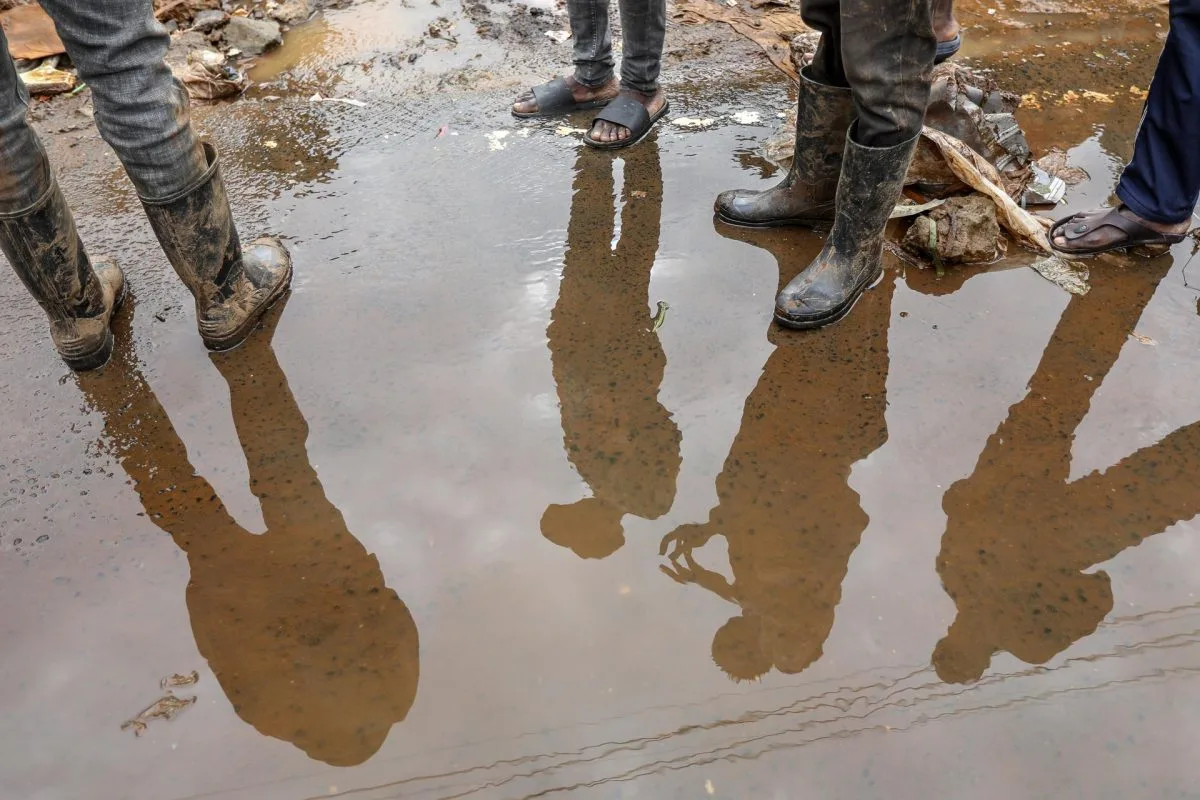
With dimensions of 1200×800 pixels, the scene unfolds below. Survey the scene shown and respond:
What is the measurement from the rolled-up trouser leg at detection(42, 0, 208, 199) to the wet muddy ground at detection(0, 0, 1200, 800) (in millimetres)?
535

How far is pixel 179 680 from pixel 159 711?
0.22 feet

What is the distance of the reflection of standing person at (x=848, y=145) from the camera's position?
6.34 feet

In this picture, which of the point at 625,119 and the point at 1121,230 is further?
the point at 625,119

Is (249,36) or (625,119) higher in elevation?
(249,36)

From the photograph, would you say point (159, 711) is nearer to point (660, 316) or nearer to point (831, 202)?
point (660, 316)

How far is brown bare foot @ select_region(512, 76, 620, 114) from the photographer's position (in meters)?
3.25

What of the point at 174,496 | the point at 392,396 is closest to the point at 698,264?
the point at 392,396

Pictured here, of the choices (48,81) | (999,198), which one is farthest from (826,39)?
(48,81)

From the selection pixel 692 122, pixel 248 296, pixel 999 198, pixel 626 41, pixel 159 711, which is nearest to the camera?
pixel 159 711

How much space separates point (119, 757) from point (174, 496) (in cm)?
64

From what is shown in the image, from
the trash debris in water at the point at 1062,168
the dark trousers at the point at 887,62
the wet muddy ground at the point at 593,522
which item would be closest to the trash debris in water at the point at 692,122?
the wet muddy ground at the point at 593,522

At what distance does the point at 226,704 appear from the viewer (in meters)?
1.50

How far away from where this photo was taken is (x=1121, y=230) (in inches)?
98.2

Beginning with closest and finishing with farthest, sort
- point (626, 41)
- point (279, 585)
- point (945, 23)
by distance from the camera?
point (279, 585) < point (945, 23) < point (626, 41)
